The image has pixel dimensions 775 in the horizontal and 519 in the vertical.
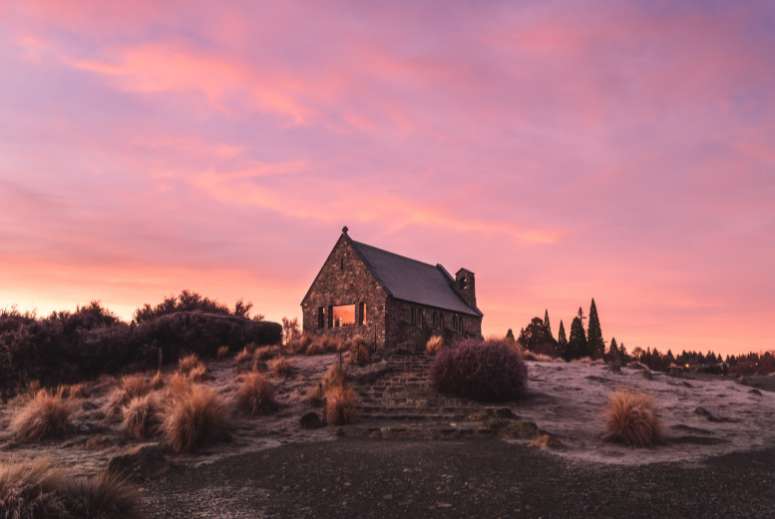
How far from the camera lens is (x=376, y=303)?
3081 cm

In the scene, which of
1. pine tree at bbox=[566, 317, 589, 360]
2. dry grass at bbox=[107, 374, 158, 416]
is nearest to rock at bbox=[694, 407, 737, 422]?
dry grass at bbox=[107, 374, 158, 416]

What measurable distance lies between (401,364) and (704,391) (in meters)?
11.1

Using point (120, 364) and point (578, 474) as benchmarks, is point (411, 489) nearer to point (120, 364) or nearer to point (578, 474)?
point (578, 474)

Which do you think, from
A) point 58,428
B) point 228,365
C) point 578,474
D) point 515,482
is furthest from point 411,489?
point 228,365

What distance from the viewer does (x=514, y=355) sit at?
1762cm

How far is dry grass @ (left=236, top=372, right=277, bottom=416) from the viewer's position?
1557 cm

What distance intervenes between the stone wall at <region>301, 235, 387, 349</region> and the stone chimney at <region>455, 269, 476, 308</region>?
1137 centimetres

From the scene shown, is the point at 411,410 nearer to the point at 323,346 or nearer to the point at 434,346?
the point at 434,346

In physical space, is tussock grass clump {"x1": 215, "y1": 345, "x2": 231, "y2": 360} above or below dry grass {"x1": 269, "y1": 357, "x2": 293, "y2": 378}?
above

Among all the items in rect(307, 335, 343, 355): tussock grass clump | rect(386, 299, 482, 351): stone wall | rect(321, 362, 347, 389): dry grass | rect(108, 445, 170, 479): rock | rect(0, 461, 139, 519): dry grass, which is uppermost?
rect(386, 299, 482, 351): stone wall

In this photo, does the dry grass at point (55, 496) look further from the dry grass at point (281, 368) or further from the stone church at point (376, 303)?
the stone church at point (376, 303)

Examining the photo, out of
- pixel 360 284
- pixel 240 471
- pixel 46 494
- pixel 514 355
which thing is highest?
pixel 360 284

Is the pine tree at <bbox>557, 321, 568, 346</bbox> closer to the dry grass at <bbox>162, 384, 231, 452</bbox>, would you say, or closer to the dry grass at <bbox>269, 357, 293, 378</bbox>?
the dry grass at <bbox>269, 357, 293, 378</bbox>

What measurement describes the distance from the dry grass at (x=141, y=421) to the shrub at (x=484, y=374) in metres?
8.71
